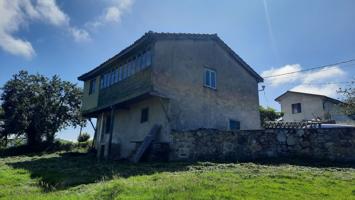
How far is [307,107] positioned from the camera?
37.5 metres

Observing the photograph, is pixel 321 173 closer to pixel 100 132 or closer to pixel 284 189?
pixel 284 189

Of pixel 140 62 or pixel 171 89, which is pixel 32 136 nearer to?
pixel 140 62

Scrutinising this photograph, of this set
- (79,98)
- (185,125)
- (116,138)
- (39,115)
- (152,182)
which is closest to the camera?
(152,182)

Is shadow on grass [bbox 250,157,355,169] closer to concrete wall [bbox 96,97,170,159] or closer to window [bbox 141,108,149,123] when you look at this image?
concrete wall [bbox 96,97,170,159]

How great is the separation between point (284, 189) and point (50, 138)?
35157 mm

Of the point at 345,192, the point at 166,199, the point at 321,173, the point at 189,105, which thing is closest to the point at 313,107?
the point at 189,105

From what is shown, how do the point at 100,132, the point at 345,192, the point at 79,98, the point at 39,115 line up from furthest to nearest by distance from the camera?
1. the point at 79,98
2. the point at 39,115
3. the point at 100,132
4. the point at 345,192

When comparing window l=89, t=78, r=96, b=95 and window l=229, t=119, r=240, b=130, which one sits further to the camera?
window l=89, t=78, r=96, b=95

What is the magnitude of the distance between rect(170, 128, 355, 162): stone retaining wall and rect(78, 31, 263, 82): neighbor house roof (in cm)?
559

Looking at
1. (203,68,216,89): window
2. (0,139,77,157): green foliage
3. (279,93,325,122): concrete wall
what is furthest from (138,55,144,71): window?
(279,93,325,122): concrete wall

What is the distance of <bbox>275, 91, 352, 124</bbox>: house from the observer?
35.5m

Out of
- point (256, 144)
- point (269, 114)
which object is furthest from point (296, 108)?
point (256, 144)

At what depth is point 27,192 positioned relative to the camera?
355 inches

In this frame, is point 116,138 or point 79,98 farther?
point 79,98
